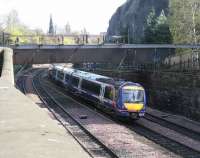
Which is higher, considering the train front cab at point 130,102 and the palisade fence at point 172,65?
the palisade fence at point 172,65

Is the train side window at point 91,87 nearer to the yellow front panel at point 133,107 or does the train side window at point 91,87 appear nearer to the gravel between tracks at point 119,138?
the gravel between tracks at point 119,138

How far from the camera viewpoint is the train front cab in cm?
3150

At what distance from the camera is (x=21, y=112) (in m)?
8.55

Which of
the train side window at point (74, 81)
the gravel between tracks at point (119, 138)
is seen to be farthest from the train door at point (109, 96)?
the train side window at point (74, 81)

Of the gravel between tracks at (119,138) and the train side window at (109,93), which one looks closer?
the gravel between tracks at (119,138)

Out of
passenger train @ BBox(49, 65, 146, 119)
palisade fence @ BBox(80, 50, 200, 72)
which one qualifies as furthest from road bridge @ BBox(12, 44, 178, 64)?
passenger train @ BBox(49, 65, 146, 119)

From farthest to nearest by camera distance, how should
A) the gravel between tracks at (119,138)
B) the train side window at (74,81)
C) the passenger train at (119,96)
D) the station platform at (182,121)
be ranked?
the train side window at (74,81)
the station platform at (182,121)
the passenger train at (119,96)
the gravel between tracks at (119,138)

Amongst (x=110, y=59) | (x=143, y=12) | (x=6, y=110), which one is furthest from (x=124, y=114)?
(x=143, y=12)

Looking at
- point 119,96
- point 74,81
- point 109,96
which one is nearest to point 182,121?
point 109,96

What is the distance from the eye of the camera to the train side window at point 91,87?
1451 inches

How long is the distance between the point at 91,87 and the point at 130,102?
26.3 ft

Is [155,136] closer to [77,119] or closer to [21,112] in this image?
[77,119]

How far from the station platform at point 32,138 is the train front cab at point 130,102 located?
23.0 metres

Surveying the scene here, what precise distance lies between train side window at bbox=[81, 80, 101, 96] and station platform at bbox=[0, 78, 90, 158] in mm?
28138
